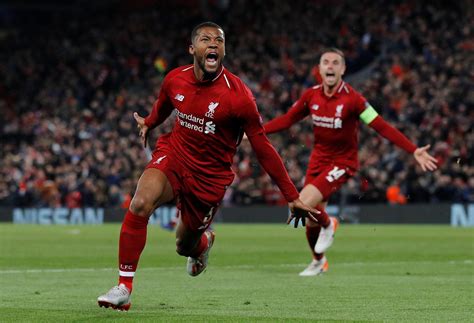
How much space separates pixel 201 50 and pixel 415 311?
2.88 meters

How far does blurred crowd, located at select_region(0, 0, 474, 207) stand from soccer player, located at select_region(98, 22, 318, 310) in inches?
744

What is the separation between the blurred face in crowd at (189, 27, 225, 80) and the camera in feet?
30.3

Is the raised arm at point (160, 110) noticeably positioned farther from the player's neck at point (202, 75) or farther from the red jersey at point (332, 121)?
the red jersey at point (332, 121)

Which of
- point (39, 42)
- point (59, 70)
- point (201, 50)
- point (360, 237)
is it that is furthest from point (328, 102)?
point (39, 42)

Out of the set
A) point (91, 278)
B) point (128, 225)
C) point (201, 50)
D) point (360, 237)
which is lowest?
point (360, 237)

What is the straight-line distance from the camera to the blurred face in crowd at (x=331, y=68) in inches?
566

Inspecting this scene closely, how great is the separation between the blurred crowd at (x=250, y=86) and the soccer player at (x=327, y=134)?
45.2 feet

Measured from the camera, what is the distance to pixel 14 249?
2000 centimetres

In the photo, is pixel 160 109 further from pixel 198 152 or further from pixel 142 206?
pixel 142 206

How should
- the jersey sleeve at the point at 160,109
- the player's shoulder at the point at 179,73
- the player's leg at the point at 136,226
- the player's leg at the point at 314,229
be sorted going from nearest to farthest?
1. the player's leg at the point at 136,226
2. the player's shoulder at the point at 179,73
3. the jersey sleeve at the point at 160,109
4. the player's leg at the point at 314,229

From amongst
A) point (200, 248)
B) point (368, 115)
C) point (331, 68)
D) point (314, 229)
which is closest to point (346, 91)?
point (331, 68)

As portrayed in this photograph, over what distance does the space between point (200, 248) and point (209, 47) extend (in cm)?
239

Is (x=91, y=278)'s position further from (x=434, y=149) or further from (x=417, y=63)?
(x=417, y=63)

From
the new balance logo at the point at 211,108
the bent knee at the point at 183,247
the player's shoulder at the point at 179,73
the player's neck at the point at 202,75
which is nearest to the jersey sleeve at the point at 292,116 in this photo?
the bent knee at the point at 183,247
